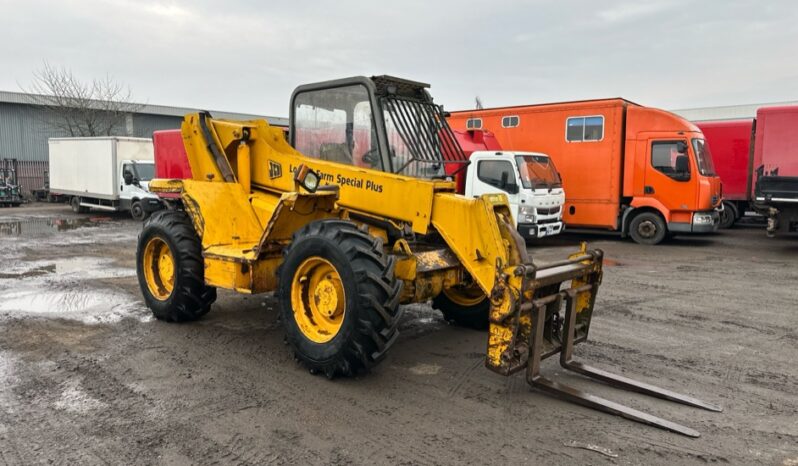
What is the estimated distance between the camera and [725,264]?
1175 centimetres

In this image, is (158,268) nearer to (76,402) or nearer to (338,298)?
(76,402)

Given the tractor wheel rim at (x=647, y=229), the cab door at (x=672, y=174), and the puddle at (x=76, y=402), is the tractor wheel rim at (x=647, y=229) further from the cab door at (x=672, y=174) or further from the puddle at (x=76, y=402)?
the puddle at (x=76, y=402)

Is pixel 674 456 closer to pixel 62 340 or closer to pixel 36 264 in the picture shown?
pixel 62 340

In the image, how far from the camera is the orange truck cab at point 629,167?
13.8 meters

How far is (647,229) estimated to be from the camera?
47.4 ft

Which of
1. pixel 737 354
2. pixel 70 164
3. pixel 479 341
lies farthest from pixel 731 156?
pixel 70 164

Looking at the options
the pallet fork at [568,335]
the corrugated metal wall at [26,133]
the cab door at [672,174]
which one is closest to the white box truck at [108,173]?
the corrugated metal wall at [26,133]

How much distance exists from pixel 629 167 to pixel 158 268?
11497 millimetres

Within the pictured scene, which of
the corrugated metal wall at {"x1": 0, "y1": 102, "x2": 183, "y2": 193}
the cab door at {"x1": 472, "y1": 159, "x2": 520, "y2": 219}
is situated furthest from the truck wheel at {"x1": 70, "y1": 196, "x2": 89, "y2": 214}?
the cab door at {"x1": 472, "y1": 159, "x2": 520, "y2": 219}

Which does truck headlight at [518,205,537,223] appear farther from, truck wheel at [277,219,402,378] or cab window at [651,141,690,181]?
truck wheel at [277,219,402,378]

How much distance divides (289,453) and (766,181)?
44.8 feet

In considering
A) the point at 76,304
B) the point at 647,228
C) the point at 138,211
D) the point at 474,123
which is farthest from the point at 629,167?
the point at 138,211

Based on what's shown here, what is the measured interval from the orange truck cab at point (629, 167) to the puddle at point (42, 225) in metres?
14.1

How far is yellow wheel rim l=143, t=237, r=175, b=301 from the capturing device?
6828 millimetres
